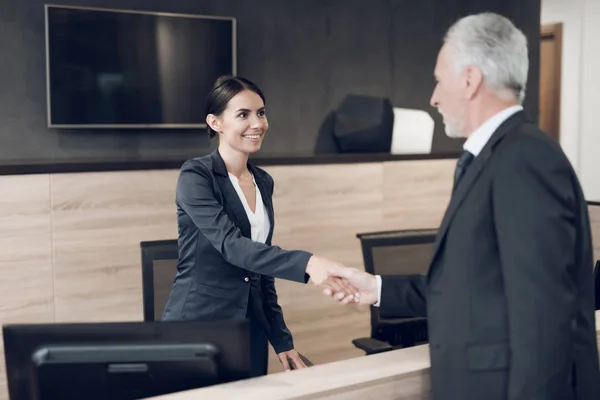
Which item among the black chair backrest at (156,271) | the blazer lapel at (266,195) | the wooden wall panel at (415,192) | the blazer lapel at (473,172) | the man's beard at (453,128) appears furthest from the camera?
Result: the wooden wall panel at (415,192)

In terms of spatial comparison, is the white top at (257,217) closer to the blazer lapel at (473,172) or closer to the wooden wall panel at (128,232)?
the blazer lapel at (473,172)

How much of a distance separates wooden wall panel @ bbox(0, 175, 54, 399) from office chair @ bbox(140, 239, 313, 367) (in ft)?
3.28

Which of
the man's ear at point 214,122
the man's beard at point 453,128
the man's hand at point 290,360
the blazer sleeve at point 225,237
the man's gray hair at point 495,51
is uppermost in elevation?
the man's gray hair at point 495,51

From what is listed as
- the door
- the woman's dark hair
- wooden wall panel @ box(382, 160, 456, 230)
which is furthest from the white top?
the door

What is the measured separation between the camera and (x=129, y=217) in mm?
3477

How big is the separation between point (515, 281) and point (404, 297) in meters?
0.49

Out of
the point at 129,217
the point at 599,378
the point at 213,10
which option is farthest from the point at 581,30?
the point at 599,378

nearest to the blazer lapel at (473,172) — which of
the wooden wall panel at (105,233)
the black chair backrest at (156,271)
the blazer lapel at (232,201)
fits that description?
the blazer lapel at (232,201)

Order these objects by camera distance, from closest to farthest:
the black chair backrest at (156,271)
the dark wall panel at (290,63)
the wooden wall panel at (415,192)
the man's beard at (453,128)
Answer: the man's beard at (453,128), the black chair backrest at (156,271), the dark wall panel at (290,63), the wooden wall panel at (415,192)

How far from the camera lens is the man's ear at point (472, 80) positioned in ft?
4.32

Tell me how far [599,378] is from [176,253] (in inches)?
62.7

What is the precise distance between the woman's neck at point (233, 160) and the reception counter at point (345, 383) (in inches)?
33.8

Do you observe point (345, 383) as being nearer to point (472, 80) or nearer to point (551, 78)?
point (472, 80)

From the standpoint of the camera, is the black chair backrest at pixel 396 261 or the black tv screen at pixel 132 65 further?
the black tv screen at pixel 132 65
